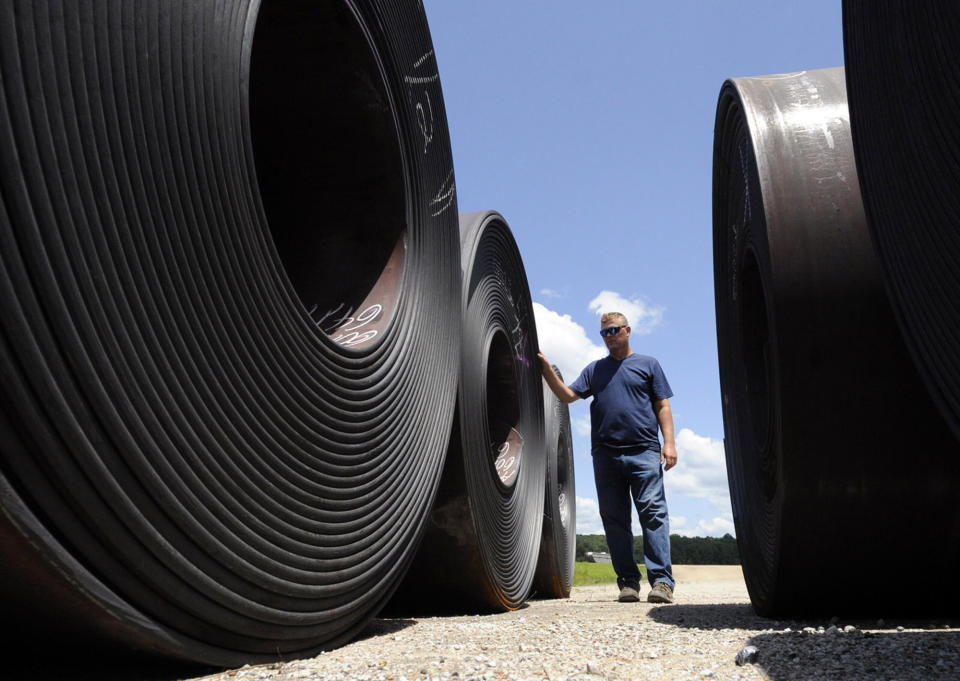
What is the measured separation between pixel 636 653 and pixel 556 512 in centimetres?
498

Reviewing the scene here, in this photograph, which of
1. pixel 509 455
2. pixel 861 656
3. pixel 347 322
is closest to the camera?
pixel 861 656

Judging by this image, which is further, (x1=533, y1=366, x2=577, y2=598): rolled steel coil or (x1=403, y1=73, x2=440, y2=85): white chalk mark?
(x1=533, y1=366, x2=577, y2=598): rolled steel coil

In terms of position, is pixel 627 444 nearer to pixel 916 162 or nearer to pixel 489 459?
pixel 489 459

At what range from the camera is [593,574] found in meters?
13.1

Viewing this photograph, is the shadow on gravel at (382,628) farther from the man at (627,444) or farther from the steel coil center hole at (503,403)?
the man at (627,444)

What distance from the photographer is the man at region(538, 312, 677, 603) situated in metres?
6.16

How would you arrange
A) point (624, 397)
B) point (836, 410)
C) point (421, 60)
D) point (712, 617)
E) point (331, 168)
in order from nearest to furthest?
point (836, 410) → point (331, 168) → point (712, 617) → point (421, 60) → point (624, 397)

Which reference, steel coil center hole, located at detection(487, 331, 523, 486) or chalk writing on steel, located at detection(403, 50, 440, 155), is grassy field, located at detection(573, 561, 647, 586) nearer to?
steel coil center hole, located at detection(487, 331, 523, 486)

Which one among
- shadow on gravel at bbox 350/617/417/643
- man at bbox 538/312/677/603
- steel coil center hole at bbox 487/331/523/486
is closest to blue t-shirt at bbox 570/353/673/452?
man at bbox 538/312/677/603

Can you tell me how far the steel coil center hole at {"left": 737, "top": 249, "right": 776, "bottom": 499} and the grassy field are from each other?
22.0ft

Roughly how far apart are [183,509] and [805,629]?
223cm

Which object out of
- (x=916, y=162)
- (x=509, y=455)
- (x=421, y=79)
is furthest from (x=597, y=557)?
(x=916, y=162)

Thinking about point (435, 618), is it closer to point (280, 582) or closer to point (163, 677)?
point (280, 582)

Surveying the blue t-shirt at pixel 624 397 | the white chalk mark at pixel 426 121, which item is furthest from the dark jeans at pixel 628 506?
→ the white chalk mark at pixel 426 121
